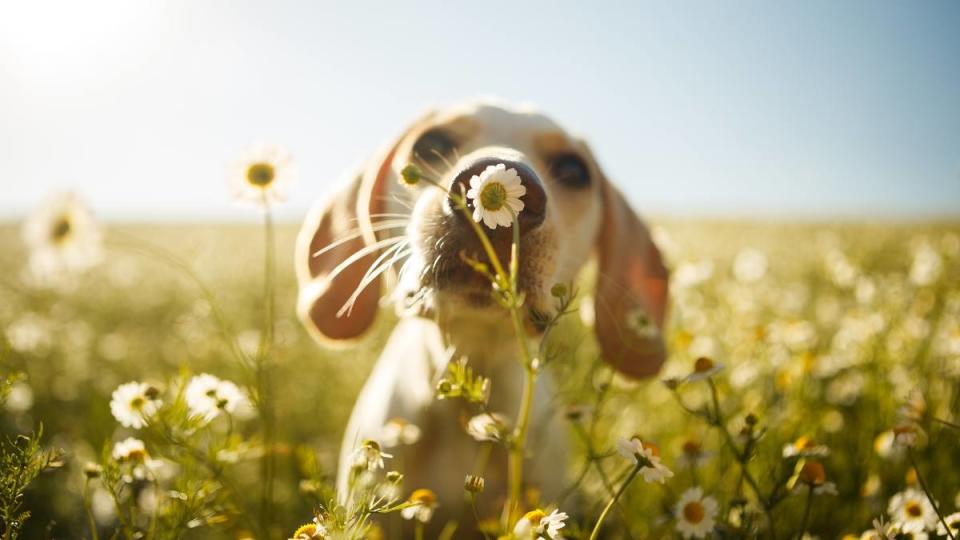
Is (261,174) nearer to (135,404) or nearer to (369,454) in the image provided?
(135,404)

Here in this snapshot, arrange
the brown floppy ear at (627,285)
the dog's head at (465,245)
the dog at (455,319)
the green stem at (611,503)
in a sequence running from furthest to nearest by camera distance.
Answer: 1. the brown floppy ear at (627,285)
2. the dog at (455,319)
3. the dog's head at (465,245)
4. the green stem at (611,503)

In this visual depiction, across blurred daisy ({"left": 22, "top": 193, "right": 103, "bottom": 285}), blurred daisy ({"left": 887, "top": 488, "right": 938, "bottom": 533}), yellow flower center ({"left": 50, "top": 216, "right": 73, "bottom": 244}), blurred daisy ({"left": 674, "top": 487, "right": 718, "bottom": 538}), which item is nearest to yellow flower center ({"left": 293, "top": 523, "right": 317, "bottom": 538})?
blurred daisy ({"left": 674, "top": 487, "right": 718, "bottom": 538})

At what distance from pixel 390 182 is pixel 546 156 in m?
0.55

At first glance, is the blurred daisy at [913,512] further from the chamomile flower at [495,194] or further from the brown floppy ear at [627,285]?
the chamomile flower at [495,194]

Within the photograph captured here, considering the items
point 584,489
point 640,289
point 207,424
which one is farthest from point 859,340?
point 207,424

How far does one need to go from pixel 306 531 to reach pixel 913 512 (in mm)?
1396

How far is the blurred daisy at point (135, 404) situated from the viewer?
1294mm

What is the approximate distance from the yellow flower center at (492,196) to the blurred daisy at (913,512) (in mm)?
1110

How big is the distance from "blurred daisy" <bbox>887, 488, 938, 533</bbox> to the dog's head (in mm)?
727

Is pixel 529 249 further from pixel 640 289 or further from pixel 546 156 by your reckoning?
pixel 640 289

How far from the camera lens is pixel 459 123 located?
2033 millimetres

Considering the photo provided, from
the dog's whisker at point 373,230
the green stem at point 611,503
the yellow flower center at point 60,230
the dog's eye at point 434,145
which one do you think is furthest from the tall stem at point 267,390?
→ the green stem at point 611,503

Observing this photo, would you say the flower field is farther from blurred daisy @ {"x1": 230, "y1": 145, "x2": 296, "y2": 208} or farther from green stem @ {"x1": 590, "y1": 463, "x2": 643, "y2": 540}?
blurred daisy @ {"x1": 230, "y1": 145, "x2": 296, "y2": 208}

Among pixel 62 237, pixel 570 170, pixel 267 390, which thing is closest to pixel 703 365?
pixel 570 170
